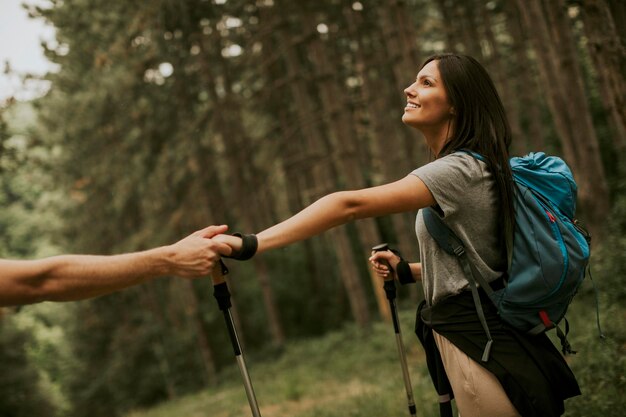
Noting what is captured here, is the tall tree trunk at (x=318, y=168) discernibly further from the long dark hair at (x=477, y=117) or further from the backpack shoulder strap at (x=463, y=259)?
the backpack shoulder strap at (x=463, y=259)

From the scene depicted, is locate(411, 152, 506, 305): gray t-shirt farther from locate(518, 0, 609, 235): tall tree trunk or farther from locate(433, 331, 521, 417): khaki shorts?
locate(518, 0, 609, 235): tall tree trunk

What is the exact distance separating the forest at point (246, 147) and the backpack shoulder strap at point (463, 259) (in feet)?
8.58

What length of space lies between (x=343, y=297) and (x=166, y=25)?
1589 cm

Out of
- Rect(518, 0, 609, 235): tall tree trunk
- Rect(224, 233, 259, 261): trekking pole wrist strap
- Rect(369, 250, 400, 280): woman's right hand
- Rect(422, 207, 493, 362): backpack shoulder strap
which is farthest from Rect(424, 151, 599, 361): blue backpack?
Rect(518, 0, 609, 235): tall tree trunk

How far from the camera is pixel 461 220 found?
304 cm

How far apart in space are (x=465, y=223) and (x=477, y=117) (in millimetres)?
510

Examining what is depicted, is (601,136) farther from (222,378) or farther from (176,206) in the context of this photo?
(222,378)

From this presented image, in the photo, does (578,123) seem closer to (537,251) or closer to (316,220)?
(537,251)

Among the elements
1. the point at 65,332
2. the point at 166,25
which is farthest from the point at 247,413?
the point at 65,332

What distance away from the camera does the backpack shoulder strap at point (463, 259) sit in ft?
9.95

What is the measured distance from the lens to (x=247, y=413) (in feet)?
43.0

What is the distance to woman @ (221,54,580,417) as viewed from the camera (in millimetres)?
2969

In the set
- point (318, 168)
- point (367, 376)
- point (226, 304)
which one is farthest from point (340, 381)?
point (226, 304)

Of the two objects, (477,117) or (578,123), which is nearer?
(477,117)
